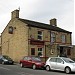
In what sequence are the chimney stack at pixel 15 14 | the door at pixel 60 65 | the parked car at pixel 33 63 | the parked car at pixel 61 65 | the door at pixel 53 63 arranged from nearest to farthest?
the parked car at pixel 61 65 → the door at pixel 60 65 → the door at pixel 53 63 → the parked car at pixel 33 63 → the chimney stack at pixel 15 14

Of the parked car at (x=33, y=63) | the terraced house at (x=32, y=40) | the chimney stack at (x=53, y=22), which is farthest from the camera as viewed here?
the chimney stack at (x=53, y=22)

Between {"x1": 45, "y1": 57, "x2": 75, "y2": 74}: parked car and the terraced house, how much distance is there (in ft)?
44.2

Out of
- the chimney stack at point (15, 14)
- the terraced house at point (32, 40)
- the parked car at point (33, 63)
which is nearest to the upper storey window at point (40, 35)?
the terraced house at point (32, 40)

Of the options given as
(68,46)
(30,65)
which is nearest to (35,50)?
(68,46)

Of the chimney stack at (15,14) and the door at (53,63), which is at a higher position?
the chimney stack at (15,14)

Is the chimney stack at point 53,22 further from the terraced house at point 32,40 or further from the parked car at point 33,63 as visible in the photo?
the parked car at point 33,63

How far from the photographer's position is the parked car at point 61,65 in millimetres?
24278

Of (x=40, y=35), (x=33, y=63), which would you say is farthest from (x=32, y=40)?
(x=33, y=63)

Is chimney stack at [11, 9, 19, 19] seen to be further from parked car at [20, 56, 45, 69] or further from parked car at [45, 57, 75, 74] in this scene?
parked car at [45, 57, 75, 74]

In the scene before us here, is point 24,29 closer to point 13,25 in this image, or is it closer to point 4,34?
point 13,25

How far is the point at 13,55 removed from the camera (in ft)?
144

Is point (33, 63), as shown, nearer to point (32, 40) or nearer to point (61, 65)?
point (61, 65)

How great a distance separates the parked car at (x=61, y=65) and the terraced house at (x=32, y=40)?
13487 millimetres

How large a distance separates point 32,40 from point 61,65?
16.4m
